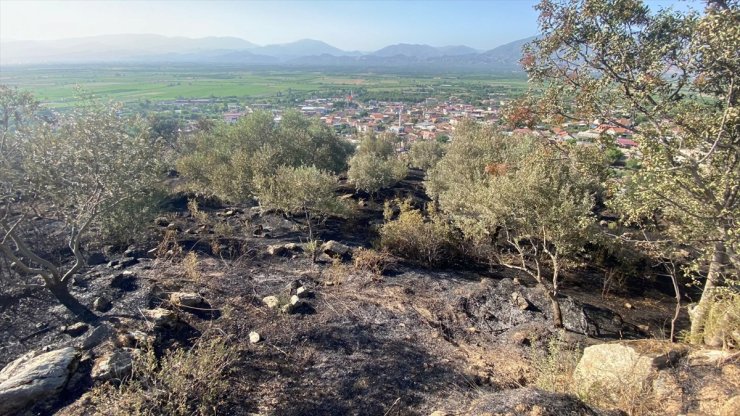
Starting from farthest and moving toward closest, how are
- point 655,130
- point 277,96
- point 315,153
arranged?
point 277,96 → point 315,153 → point 655,130

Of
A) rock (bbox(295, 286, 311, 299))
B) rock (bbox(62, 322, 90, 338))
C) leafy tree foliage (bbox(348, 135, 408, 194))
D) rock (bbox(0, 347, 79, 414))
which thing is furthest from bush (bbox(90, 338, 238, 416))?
leafy tree foliage (bbox(348, 135, 408, 194))

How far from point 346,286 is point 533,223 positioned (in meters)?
7.08

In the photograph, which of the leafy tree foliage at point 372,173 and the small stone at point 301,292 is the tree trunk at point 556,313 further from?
the leafy tree foliage at point 372,173

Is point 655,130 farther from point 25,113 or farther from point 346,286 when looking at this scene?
point 25,113

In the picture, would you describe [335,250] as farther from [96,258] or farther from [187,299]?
[96,258]

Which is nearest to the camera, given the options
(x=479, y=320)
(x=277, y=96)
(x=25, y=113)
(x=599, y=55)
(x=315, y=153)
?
(x=599, y=55)

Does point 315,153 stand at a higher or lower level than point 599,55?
lower

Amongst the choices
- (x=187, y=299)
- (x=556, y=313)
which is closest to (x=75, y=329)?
(x=187, y=299)

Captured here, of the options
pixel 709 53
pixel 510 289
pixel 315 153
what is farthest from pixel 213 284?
pixel 315 153

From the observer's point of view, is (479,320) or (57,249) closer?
(479,320)

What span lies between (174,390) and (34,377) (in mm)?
3418

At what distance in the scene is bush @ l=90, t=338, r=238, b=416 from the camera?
7.28 m

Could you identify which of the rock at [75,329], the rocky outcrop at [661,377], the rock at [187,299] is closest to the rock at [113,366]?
the rock at [75,329]

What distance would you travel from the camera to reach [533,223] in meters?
12.1
